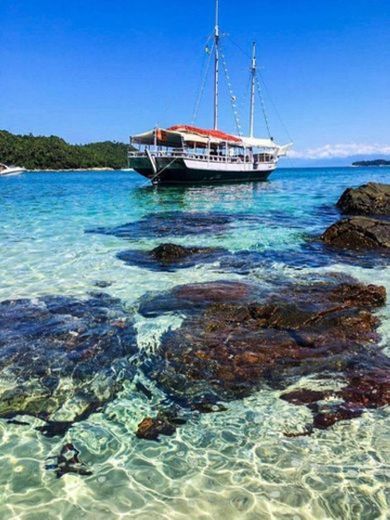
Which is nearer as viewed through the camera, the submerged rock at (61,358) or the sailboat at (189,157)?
the submerged rock at (61,358)

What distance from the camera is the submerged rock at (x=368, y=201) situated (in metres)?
20.4

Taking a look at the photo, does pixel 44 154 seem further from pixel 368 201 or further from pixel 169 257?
pixel 169 257

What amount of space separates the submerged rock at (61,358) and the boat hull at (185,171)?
1330 inches

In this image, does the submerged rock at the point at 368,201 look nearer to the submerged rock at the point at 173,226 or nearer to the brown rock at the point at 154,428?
the submerged rock at the point at 173,226

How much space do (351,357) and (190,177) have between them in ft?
123

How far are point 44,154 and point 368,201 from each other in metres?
125

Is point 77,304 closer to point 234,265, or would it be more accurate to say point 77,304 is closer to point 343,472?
point 234,265

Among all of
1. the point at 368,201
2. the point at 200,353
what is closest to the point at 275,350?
the point at 200,353

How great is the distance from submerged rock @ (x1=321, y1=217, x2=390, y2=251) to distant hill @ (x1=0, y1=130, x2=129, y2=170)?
122041 millimetres

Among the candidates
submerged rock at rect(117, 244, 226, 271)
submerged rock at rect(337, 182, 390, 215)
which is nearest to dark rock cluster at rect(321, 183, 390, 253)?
submerged rock at rect(117, 244, 226, 271)

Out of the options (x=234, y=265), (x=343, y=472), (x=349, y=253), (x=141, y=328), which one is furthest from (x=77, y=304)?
(x=349, y=253)

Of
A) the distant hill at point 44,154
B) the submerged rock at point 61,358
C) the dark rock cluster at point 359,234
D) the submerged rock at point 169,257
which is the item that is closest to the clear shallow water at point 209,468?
the submerged rock at point 61,358

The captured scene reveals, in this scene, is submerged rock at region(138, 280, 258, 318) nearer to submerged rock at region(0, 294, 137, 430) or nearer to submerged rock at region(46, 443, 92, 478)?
submerged rock at region(0, 294, 137, 430)

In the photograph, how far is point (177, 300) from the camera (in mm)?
7379
